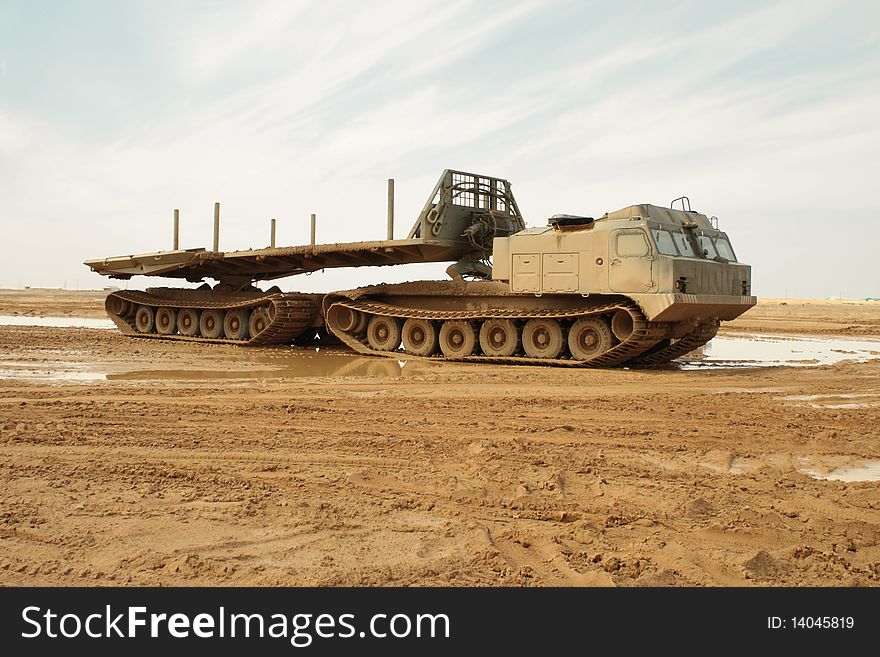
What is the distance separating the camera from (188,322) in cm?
2139

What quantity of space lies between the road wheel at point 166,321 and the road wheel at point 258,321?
3208mm

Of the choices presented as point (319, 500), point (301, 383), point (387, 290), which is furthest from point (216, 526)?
point (387, 290)

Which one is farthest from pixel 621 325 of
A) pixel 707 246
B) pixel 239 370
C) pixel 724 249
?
pixel 239 370

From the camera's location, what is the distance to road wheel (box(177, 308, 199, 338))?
21.1m

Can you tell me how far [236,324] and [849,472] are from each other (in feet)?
A: 52.1

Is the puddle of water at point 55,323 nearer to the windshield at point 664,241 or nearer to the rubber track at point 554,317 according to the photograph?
the rubber track at point 554,317

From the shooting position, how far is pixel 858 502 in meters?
5.34

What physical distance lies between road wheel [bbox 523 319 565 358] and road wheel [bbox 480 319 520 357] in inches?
8.4

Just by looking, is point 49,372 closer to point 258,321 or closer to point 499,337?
point 258,321

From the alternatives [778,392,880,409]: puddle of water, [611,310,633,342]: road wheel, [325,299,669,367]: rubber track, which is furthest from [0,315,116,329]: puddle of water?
[778,392,880,409]: puddle of water

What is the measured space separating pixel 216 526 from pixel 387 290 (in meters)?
12.9

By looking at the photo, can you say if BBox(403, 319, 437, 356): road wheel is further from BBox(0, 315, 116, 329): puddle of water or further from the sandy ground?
BBox(0, 315, 116, 329): puddle of water

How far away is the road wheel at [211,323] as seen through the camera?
20344 mm
